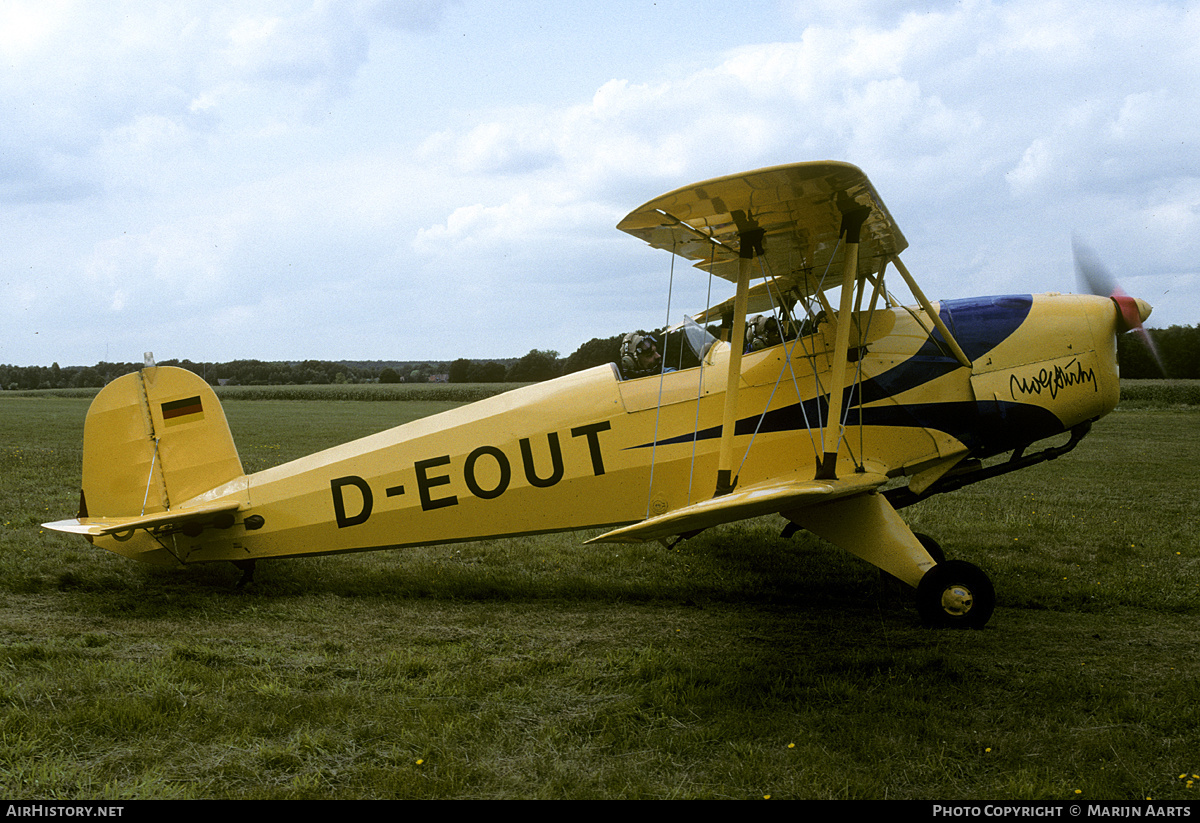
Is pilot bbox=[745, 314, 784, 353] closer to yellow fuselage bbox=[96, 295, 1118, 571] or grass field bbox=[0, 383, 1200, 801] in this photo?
yellow fuselage bbox=[96, 295, 1118, 571]

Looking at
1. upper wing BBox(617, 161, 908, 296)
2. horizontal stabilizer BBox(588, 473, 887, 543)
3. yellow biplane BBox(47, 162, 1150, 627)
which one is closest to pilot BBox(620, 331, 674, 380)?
yellow biplane BBox(47, 162, 1150, 627)

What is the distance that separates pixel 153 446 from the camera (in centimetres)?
620

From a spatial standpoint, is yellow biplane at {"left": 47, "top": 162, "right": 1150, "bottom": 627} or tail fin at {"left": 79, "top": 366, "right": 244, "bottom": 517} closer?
yellow biplane at {"left": 47, "top": 162, "right": 1150, "bottom": 627}

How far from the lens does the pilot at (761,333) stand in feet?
19.8

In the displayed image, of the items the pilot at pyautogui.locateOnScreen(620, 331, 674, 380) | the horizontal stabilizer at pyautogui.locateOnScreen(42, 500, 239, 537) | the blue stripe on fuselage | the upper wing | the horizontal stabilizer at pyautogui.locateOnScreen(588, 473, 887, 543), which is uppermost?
the upper wing

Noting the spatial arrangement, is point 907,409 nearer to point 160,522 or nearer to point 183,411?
point 160,522

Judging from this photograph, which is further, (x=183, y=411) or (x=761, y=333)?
(x=183, y=411)

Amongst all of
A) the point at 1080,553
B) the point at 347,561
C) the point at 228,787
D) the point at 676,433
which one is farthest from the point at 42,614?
the point at 1080,553

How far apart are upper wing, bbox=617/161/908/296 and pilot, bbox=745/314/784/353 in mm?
303

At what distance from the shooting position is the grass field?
3.39 m

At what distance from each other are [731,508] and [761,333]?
2.30 metres
